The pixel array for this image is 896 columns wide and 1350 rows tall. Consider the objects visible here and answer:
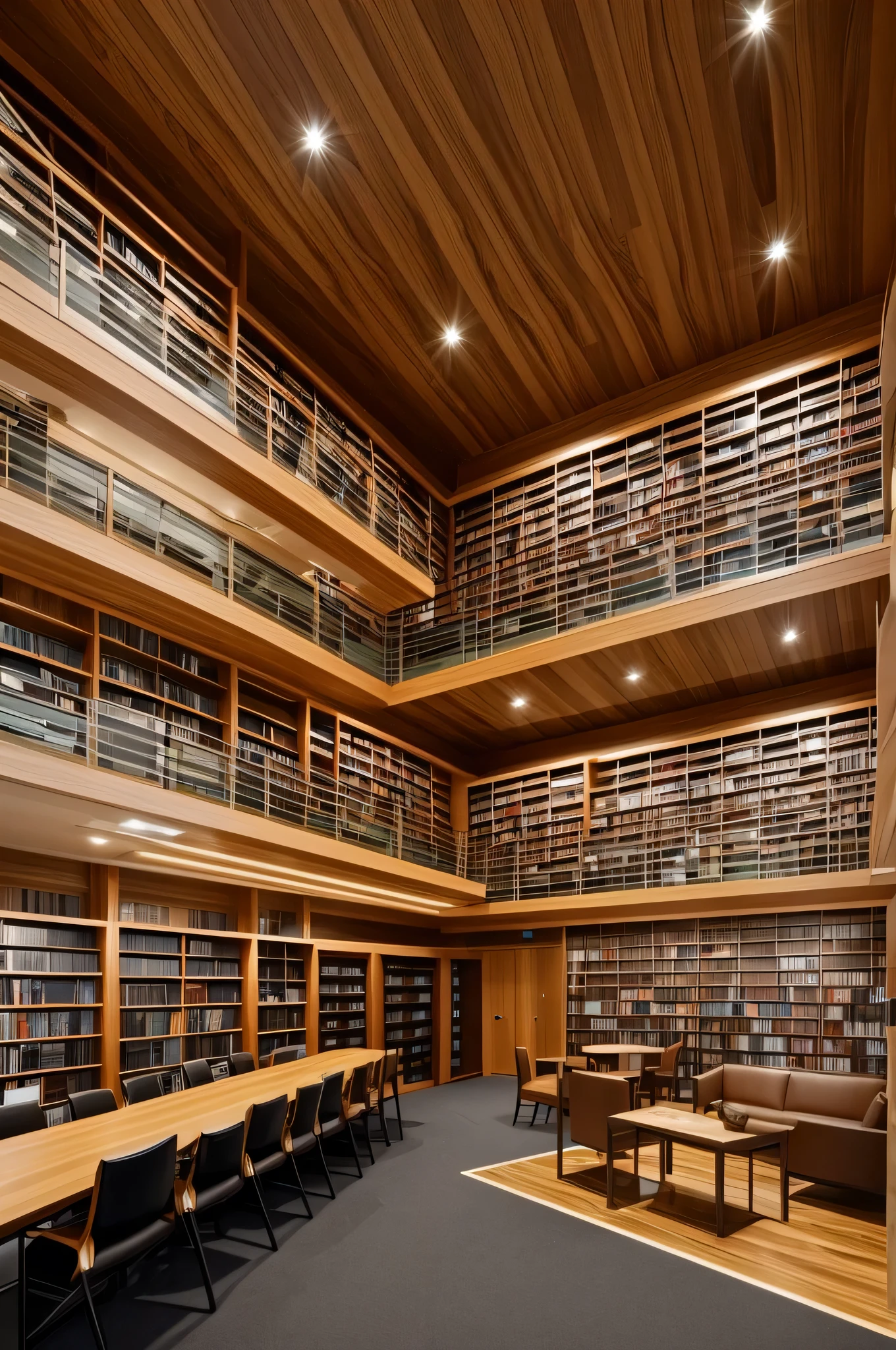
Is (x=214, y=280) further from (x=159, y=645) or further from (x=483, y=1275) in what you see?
(x=483, y=1275)

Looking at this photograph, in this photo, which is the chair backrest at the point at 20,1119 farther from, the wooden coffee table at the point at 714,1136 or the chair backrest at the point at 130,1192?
the wooden coffee table at the point at 714,1136

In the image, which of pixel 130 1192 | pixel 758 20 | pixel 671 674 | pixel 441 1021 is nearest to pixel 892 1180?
pixel 130 1192

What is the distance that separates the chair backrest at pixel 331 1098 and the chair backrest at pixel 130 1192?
2.12m

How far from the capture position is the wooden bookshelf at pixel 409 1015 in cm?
1023

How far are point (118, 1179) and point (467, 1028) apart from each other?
29.9 ft

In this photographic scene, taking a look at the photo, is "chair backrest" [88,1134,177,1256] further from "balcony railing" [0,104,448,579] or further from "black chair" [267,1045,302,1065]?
"balcony railing" [0,104,448,579]

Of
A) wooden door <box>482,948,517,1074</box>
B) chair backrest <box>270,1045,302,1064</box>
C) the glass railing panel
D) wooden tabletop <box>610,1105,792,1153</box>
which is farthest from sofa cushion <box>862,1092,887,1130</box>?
the glass railing panel

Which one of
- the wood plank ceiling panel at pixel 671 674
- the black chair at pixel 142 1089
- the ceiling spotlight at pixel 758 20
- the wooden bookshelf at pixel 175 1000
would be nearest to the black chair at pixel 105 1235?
the black chair at pixel 142 1089

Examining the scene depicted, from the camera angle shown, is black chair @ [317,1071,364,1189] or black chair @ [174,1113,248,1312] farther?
black chair @ [317,1071,364,1189]

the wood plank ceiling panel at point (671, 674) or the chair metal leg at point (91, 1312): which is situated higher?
the wood plank ceiling panel at point (671, 674)

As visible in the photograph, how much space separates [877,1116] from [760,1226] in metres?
1.38

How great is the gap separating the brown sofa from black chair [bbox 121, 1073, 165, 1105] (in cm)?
418

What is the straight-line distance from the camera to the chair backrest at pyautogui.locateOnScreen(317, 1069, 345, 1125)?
5500 millimetres

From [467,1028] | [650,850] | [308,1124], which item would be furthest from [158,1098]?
[467,1028]
